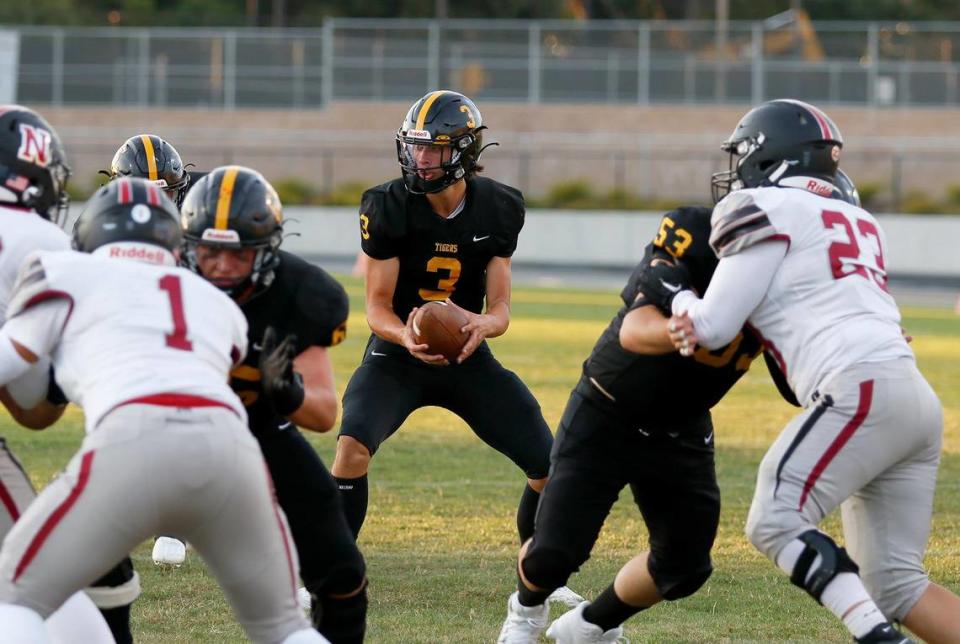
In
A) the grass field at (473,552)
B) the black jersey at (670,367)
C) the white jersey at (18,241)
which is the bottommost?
the grass field at (473,552)

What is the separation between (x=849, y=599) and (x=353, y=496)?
2236 millimetres

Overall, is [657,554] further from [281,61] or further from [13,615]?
[281,61]

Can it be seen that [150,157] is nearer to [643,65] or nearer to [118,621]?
[118,621]

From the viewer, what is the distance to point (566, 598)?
18.6 feet

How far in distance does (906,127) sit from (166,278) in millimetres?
32176

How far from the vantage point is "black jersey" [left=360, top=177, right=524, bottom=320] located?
593 cm

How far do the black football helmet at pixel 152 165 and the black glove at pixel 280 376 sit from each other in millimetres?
2504

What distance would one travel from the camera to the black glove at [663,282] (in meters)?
4.37

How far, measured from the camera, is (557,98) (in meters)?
34.4

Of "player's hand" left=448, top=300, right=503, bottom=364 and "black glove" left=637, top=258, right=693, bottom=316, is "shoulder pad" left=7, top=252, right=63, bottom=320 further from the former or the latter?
"player's hand" left=448, top=300, right=503, bottom=364

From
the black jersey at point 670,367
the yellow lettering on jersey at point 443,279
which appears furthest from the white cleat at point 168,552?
the black jersey at point 670,367

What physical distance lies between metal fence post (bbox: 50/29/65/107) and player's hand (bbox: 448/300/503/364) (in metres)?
31.0

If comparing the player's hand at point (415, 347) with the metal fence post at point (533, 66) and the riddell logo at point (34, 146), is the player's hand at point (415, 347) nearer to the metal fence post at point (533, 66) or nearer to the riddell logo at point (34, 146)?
the riddell logo at point (34, 146)

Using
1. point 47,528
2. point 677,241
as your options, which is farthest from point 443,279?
point 47,528
